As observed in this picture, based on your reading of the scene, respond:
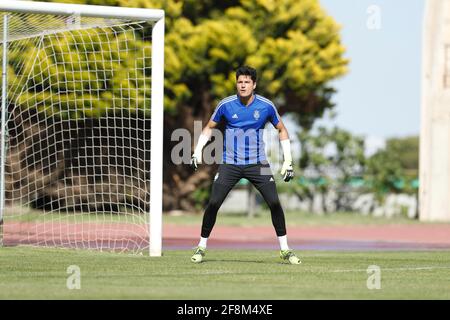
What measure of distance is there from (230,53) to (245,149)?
20.2m

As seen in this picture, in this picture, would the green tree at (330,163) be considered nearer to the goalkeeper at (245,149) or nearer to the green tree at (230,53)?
the green tree at (230,53)

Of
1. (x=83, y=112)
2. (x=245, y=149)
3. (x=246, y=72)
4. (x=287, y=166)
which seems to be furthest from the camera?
(x=83, y=112)

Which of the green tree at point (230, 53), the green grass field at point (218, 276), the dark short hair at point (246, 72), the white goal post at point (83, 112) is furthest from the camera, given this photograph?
the green tree at point (230, 53)

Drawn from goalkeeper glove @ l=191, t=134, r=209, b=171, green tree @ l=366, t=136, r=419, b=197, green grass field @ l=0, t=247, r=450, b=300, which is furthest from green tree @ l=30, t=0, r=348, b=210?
goalkeeper glove @ l=191, t=134, r=209, b=171

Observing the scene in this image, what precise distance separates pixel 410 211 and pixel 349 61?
7.41 metres

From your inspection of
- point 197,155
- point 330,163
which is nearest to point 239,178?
point 197,155

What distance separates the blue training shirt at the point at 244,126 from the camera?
515 inches

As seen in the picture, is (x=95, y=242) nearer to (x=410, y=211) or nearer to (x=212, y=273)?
(x=212, y=273)

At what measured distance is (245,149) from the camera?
13.3 m

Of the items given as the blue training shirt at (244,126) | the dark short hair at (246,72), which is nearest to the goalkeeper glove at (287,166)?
the blue training shirt at (244,126)

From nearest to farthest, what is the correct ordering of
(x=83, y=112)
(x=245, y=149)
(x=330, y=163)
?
(x=245, y=149) → (x=83, y=112) → (x=330, y=163)

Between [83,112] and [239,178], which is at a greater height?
[83,112]

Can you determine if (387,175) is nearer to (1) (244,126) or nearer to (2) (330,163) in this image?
(2) (330,163)
